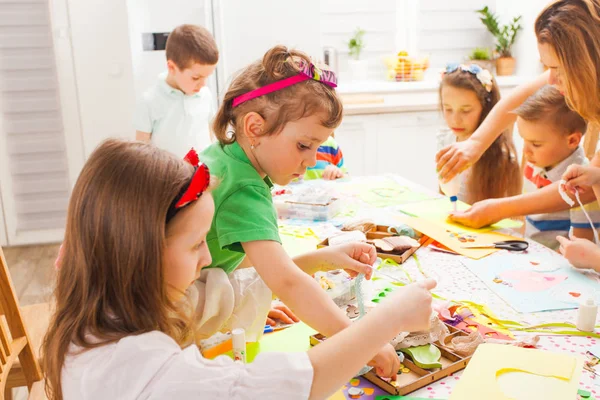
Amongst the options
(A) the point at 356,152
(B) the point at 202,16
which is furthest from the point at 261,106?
(A) the point at 356,152

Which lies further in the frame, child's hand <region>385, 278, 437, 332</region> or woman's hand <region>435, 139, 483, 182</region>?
woman's hand <region>435, 139, 483, 182</region>

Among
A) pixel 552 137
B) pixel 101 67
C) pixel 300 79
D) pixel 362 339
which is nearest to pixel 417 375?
pixel 362 339

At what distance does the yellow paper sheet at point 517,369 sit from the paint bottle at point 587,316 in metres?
0.17

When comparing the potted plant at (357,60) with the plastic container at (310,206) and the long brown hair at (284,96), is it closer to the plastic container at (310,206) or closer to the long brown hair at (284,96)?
the plastic container at (310,206)

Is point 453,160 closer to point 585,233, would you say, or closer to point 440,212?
point 440,212

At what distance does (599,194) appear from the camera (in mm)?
1536

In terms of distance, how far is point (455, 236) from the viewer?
1593 mm

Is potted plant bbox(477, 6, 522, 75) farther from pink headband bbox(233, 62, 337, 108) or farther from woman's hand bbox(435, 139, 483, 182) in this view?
pink headband bbox(233, 62, 337, 108)

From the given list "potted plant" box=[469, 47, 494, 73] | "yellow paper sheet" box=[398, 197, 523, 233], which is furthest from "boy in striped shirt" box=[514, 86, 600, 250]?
→ "potted plant" box=[469, 47, 494, 73]

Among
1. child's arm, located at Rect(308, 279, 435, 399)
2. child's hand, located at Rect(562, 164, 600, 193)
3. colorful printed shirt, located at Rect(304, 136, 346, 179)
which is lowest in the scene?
colorful printed shirt, located at Rect(304, 136, 346, 179)

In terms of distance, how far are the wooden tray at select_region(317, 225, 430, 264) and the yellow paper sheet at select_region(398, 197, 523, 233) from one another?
0.15m

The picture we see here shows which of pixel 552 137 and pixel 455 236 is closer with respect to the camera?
pixel 455 236

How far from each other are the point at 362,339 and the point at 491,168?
5.43 ft

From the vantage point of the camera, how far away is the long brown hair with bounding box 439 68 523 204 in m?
2.25
